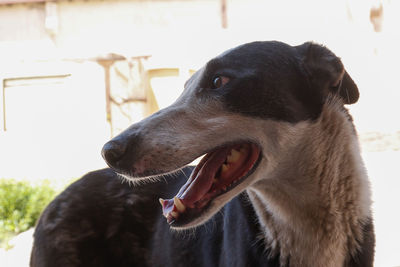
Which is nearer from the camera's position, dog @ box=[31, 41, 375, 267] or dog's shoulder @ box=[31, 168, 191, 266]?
dog @ box=[31, 41, 375, 267]

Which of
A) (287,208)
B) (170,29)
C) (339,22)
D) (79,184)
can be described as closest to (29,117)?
(170,29)

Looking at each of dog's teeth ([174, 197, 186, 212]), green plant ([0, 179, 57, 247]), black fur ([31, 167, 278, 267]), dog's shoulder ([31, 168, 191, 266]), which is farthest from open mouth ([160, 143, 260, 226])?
green plant ([0, 179, 57, 247])

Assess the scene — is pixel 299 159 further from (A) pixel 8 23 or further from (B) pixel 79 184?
(A) pixel 8 23

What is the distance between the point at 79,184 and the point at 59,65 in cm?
635

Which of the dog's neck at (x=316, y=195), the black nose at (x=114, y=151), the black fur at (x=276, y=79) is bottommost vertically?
the dog's neck at (x=316, y=195)

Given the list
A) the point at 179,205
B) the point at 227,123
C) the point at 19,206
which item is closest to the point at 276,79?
the point at 227,123

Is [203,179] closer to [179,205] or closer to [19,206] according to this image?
[179,205]

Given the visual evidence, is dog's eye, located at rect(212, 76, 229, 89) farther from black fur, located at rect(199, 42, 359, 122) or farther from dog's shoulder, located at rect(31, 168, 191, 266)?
dog's shoulder, located at rect(31, 168, 191, 266)

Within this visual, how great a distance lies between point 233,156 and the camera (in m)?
1.85

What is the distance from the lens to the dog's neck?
6.13ft

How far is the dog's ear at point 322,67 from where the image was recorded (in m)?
1.94

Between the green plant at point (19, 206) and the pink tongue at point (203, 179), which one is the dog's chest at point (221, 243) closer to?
the pink tongue at point (203, 179)

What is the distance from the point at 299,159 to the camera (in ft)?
6.22

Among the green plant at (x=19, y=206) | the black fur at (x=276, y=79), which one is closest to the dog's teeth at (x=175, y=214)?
the black fur at (x=276, y=79)
